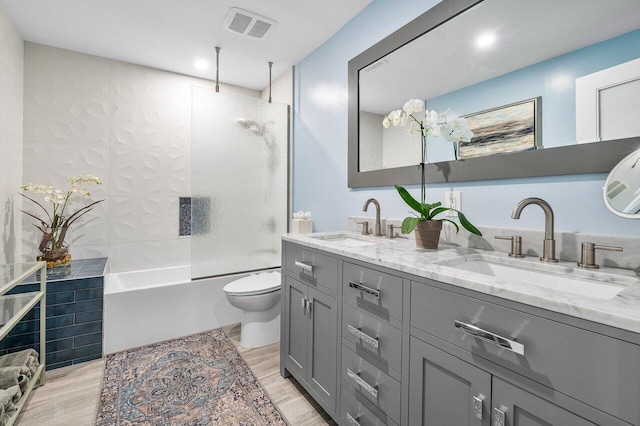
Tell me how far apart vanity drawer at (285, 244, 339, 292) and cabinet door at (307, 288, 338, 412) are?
0.07 metres

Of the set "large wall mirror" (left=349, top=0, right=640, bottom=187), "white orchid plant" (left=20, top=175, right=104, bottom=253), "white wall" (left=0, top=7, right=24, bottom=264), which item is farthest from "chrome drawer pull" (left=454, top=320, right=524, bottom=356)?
"white wall" (left=0, top=7, right=24, bottom=264)

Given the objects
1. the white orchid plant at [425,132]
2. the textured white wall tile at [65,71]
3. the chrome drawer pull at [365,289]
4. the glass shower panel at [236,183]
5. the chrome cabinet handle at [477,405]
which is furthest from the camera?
the textured white wall tile at [65,71]

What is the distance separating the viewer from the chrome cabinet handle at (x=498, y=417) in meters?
0.79

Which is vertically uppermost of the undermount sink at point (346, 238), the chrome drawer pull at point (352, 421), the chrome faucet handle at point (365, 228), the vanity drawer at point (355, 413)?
the chrome faucet handle at point (365, 228)

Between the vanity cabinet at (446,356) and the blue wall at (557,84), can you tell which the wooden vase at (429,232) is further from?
the blue wall at (557,84)

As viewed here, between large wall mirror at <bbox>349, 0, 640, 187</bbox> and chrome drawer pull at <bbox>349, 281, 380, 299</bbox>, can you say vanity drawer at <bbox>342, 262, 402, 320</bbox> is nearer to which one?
chrome drawer pull at <bbox>349, 281, 380, 299</bbox>

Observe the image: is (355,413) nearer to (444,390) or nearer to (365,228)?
(444,390)

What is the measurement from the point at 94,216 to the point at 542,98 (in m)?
3.47

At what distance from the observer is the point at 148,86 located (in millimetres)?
3059

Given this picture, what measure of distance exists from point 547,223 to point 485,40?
2.97 feet

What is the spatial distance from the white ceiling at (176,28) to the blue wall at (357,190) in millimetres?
199

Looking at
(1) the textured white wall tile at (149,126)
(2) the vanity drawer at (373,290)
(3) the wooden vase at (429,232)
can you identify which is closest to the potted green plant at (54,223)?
A: (1) the textured white wall tile at (149,126)

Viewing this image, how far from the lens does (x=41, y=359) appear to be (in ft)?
6.20

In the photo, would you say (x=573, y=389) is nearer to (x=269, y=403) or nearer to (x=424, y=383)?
(x=424, y=383)
